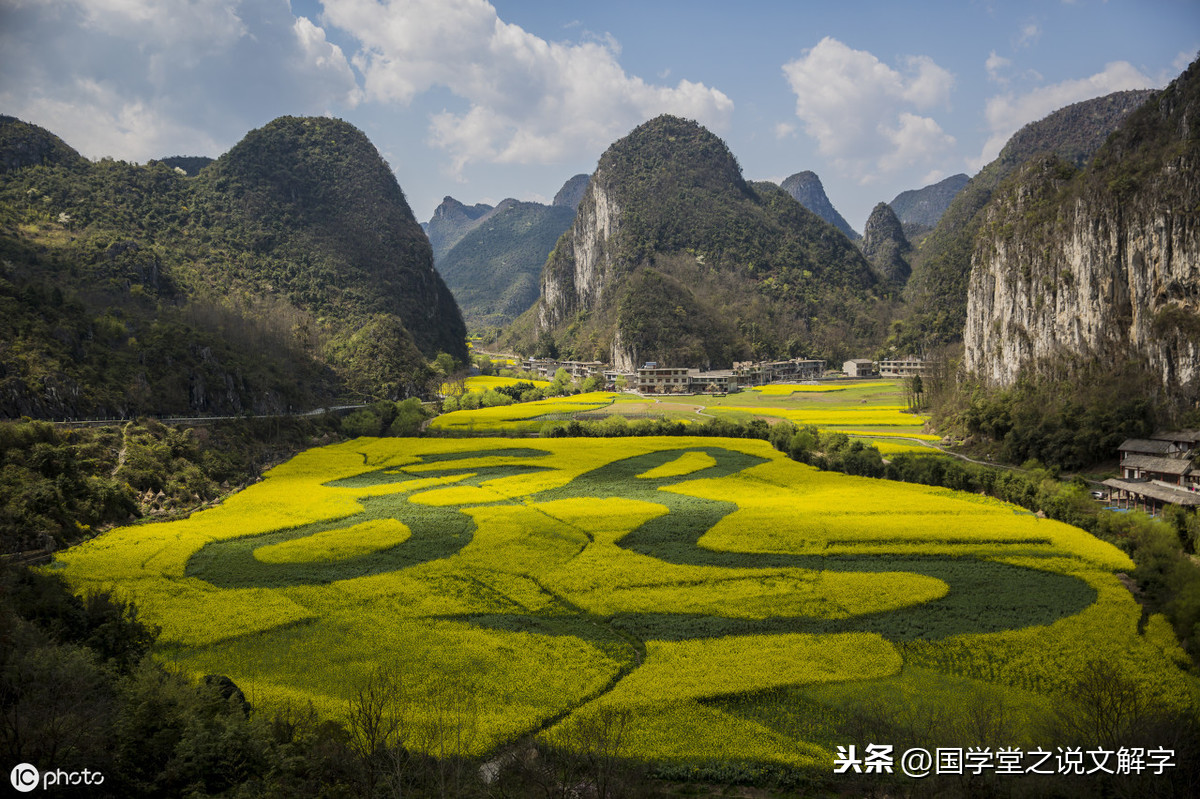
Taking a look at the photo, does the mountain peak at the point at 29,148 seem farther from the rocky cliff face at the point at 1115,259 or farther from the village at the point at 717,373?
the rocky cliff face at the point at 1115,259

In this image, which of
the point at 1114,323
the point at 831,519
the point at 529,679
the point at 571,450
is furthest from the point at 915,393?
the point at 529,679
